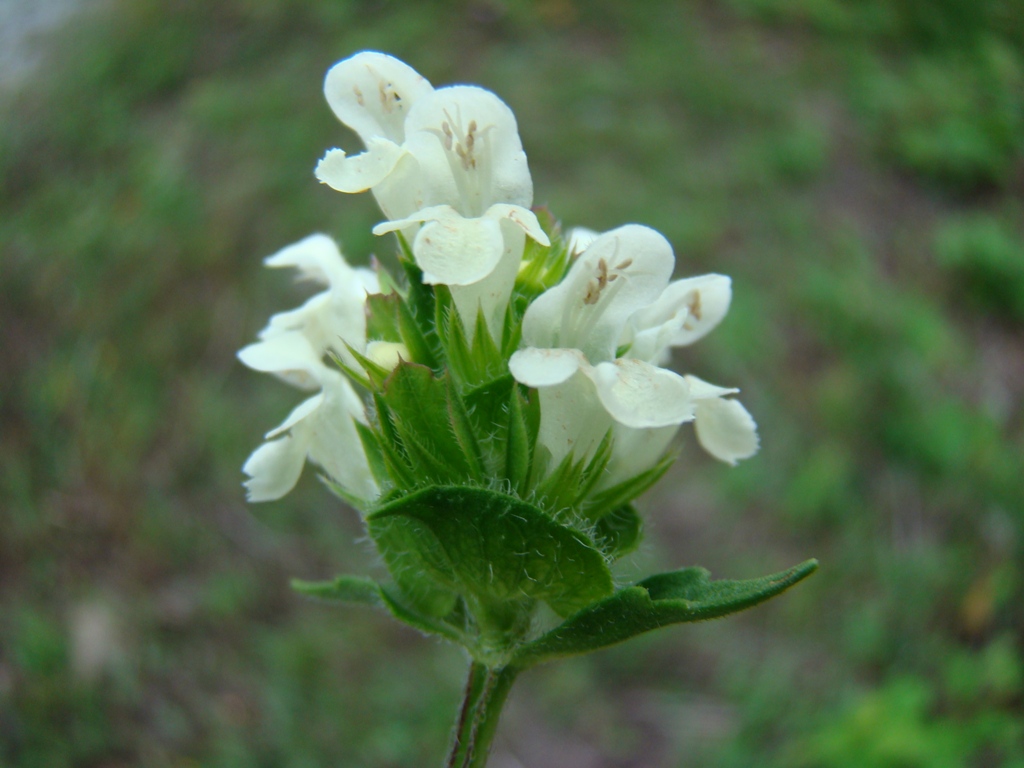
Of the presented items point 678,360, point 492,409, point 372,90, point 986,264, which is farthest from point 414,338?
point 986,264

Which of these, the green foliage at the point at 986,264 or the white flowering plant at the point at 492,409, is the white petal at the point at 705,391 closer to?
the white flowering plant at the point at 492,409

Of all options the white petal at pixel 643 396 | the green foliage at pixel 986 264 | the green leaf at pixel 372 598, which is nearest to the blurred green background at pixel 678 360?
the green foliage at pixel 986 264

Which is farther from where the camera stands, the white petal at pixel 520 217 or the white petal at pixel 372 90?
the white petal at pixel 372 90

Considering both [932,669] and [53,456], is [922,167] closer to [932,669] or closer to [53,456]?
[932,669]

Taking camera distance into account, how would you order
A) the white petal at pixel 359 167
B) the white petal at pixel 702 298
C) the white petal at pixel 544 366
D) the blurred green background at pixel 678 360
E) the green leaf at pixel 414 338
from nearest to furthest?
1. the white petal at pixel 544 366
2. the white petal at pixel 359 167
3. the green leaf at pixel 414 338
4. the white petal at pixel 702 298
5. the blurred green background at pixel 678 360

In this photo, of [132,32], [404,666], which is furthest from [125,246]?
[404,666]

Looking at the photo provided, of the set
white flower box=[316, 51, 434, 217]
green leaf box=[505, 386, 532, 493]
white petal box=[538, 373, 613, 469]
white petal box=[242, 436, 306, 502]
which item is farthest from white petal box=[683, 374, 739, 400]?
white petal box=[242, 436, 306, 502]

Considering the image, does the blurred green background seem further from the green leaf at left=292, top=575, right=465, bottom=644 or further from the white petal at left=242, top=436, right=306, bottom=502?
the white petal at left=242, top=436, right=306, bottom=502
